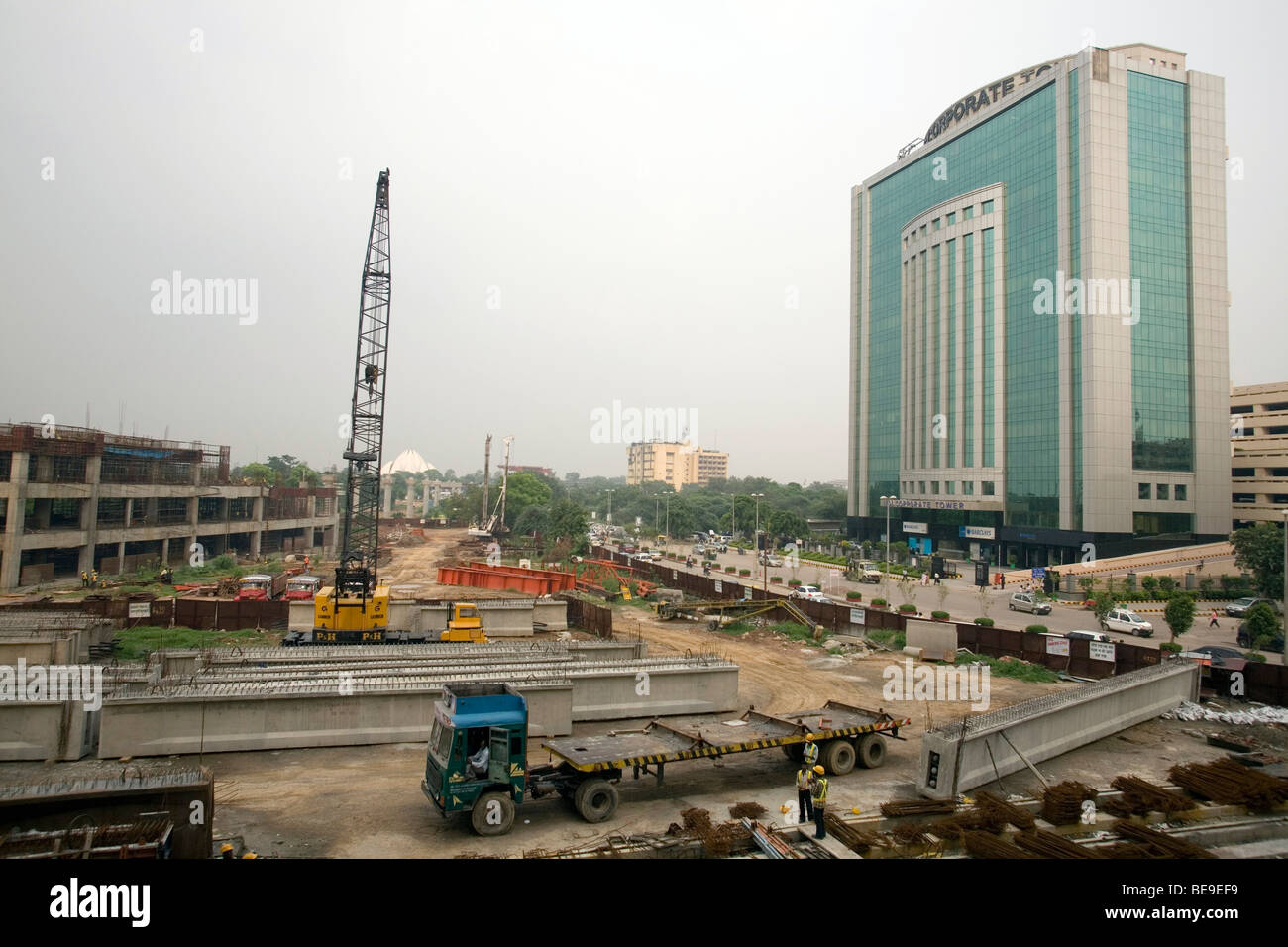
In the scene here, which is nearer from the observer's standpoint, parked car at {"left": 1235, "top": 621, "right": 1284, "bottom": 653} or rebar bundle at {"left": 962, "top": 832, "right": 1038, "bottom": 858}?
rebar bundle at {"left": 962, "top": 832, "right": 1038, "bottom": 858}

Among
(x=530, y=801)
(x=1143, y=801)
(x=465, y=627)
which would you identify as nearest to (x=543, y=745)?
(x=530, y=801)

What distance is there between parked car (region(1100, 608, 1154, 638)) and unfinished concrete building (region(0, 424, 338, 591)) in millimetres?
58875

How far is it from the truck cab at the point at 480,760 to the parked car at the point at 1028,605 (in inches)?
1541

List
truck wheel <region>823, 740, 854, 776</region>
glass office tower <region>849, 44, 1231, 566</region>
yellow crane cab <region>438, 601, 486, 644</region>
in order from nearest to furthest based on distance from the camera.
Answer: truck wheel <region>823, 740, 854, 776</region> → yellow crane cab <region>438, 601, 486, 644</region> → glass office tower <region>849, 44, 1231, 566</region>

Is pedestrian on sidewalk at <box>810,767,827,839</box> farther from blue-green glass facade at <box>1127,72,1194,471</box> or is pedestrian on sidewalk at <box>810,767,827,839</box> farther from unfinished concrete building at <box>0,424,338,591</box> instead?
blue-green glass facade at <box>1127,72,1194,471</box>

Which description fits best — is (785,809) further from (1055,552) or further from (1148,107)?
(1148,107)

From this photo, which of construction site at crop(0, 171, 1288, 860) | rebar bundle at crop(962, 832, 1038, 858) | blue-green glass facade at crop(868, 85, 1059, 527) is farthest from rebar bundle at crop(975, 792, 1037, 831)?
blue-green glass facade at crop(868, 85, 1059, 527)

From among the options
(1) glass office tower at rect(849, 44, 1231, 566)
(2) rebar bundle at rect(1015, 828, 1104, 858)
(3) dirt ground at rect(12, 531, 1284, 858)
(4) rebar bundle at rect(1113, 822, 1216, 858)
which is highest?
(1) glass office tower at rect(849, 44, 1231, 566)

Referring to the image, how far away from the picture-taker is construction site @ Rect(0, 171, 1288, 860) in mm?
11086

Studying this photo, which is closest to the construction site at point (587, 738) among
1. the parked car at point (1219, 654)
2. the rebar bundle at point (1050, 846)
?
the rebar bundle at point (1050, 846)

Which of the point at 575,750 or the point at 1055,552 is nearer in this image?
the point at 575,750

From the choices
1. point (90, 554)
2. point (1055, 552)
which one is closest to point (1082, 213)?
point (1055, 552)

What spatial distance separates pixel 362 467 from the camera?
3142 centimetres

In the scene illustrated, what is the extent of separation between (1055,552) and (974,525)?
9590 mm
